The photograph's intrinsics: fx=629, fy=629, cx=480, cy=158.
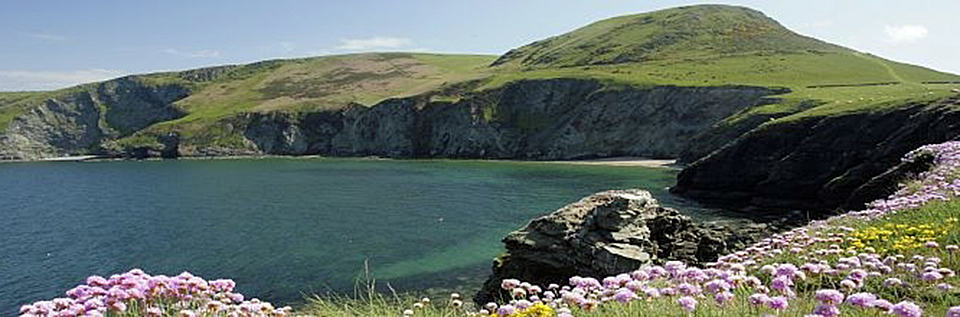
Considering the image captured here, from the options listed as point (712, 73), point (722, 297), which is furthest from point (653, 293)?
point (712, 73)

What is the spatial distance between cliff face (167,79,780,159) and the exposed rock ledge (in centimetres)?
8167

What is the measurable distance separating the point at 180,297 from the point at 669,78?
436 ft

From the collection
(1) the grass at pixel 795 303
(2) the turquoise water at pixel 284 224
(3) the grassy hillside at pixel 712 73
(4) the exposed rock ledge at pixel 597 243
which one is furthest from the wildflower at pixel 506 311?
(3) the grassy hillside at pixel 712 73

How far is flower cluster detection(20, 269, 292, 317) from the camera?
6.23 metres

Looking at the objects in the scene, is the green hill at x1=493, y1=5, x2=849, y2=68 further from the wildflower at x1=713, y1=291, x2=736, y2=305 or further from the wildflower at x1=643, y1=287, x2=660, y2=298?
the wildflower at x1=713, y1=291, x2=736, y2=305

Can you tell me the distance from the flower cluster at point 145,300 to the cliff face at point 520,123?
107488 mm

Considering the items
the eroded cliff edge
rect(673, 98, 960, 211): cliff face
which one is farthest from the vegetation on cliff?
the eroded cliff edge

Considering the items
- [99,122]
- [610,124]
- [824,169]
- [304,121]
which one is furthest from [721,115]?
[99,122]

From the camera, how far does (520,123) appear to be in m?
135

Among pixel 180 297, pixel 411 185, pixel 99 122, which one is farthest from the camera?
pixel 99 122

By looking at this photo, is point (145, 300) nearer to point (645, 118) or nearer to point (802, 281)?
point (802, 281)

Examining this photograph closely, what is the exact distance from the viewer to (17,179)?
107250 mm

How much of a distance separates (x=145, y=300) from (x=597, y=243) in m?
20.8

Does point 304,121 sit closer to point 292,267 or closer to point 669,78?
point 669,78
